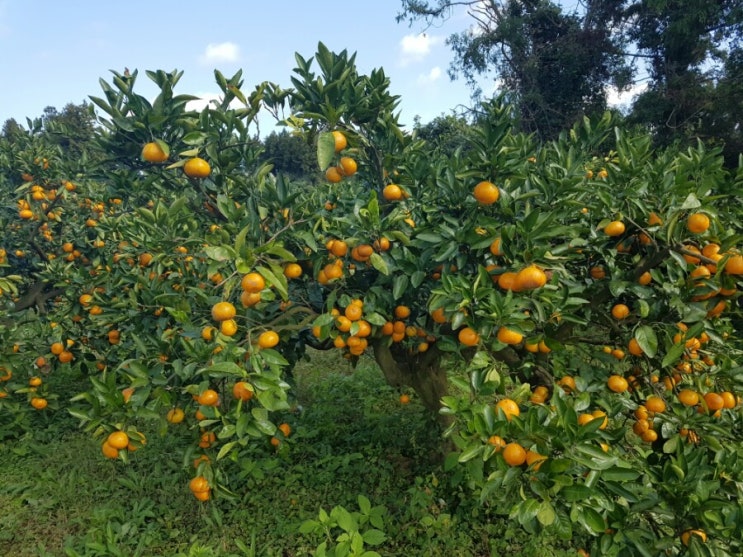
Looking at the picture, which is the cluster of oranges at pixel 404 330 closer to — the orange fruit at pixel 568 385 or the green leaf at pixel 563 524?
the orange fruit at pixel 568 385

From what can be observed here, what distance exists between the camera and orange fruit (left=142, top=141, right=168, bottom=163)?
5.67 feet

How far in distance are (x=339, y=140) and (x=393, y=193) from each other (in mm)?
362

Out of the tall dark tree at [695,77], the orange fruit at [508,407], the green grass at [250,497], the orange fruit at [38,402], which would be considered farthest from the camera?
the tall dark tree at [695,77]

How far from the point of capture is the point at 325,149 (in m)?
1.53

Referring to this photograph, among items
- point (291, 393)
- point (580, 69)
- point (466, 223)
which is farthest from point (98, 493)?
point (580, 69)

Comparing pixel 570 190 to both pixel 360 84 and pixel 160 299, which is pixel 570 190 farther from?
pixel 160 299

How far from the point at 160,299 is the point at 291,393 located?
835mm

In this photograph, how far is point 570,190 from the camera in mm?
1656

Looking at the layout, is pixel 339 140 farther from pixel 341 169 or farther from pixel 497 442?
pixel 497 442

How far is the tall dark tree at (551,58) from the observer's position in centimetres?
1316

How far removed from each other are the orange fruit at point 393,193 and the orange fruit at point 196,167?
703 millimetres

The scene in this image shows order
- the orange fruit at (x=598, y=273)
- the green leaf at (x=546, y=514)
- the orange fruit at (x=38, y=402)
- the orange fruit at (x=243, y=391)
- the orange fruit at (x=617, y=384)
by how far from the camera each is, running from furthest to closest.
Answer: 1. the orange fruit at (x=38, y=402)
2. the orange fruit at (x=598, y=273)
3. the orange fruit at (x=617, y=384)
4. the orange fruit at (x=243, y=391)
5. the green leaf at (x=546, y=514)

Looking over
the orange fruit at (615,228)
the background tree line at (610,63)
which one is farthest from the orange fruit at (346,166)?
the background tree line at (610,63)

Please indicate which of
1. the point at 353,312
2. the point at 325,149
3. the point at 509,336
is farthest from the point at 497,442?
the point at 325,149
